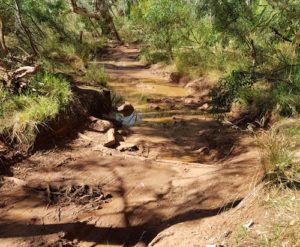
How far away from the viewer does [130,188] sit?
5.06 meters

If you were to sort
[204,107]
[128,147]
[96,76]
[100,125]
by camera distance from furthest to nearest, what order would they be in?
[96,76], [204,107], [100,125], [128,147]

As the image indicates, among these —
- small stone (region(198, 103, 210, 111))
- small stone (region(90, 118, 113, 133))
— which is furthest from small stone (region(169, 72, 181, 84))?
small stone (region(90, 118, 113, 133))

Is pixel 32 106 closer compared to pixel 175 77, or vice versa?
pixel 32 106

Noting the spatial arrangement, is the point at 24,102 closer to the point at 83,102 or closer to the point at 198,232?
the point at 83,102

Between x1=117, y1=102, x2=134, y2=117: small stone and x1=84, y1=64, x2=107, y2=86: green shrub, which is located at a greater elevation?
Answer: x1=84, y1=64, x2=107, y2=86: green shrub

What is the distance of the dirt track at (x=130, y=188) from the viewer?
408 cm

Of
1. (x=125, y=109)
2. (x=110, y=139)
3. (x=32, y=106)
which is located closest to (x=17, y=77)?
(x=32, y=106)

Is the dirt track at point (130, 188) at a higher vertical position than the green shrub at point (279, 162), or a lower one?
lower

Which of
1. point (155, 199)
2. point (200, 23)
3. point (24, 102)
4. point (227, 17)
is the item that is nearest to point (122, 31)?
point (200, 23)

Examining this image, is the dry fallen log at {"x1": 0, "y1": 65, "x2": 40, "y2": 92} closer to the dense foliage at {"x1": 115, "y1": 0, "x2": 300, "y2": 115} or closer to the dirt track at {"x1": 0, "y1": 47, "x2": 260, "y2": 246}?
the dirt track at {"x1": 0, "y1": 47, "x2": 260, "y2": 246}

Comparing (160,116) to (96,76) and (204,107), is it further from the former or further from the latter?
(96,76)

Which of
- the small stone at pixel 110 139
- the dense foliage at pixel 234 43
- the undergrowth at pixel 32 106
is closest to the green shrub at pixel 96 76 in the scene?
the dense foliage at pixel 234 43

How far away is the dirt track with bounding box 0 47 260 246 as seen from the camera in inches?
161

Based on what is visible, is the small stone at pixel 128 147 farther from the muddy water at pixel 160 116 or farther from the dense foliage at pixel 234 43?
the dense foliage at pixel 234 43
